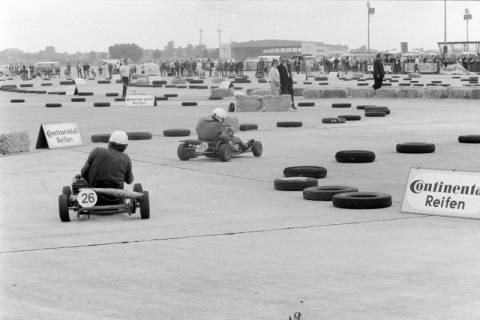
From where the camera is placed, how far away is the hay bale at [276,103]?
107 feet

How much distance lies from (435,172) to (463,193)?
0.37m

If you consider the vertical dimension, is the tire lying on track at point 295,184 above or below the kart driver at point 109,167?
below

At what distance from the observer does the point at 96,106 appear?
121 feet

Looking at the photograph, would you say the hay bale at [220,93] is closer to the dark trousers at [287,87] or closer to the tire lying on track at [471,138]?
the dark trousers at [287,87]

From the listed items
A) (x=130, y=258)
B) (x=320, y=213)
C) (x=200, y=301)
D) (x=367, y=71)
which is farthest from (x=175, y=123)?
(x=367, y=71)

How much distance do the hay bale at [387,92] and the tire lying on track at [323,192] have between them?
28.0 m

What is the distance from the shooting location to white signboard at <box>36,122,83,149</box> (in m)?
19.7

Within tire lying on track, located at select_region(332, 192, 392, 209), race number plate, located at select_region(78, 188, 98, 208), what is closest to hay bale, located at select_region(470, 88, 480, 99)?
tire lying on track, located at select_region(332, 192, 392, 209)

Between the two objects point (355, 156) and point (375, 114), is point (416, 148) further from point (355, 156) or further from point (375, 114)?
point (375, 114)

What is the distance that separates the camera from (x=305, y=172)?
14.5 metres

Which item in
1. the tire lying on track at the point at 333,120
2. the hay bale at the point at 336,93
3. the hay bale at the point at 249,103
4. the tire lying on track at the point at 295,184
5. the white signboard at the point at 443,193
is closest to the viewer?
the white signboard at the point at 443,193

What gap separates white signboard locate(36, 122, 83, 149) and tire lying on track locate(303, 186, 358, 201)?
8568 mm

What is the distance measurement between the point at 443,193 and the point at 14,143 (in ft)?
34.9

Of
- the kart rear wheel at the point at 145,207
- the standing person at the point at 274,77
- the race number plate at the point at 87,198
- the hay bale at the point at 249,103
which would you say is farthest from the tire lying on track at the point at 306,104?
the race number plate at the point at 87,198
